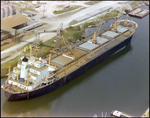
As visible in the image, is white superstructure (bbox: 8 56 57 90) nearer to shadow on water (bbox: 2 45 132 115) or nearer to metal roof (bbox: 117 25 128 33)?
shadow on water (bbox: 2 45 132 115)

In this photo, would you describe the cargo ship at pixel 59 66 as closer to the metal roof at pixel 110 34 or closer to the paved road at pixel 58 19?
the metal roof at pixel 110 34

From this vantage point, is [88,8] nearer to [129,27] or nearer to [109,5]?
[109,5]

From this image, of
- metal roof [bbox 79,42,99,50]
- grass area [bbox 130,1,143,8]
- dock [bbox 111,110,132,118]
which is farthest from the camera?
grass area [bbox 130,1,143,8]

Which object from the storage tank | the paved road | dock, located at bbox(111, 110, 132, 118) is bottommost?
the paved road

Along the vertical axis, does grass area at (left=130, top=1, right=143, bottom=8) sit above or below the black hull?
below

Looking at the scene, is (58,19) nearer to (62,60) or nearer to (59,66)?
(62,60)

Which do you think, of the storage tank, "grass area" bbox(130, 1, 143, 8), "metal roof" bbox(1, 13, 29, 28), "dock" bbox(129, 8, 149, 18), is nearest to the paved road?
"grass area" bbox(130, 1, 143, 8)

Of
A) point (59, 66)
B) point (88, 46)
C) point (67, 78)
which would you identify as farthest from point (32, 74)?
point (88, 46)

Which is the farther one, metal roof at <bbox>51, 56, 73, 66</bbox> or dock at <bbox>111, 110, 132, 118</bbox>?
metal roof at <bbox>51, 56, 73, 66</bbox>
